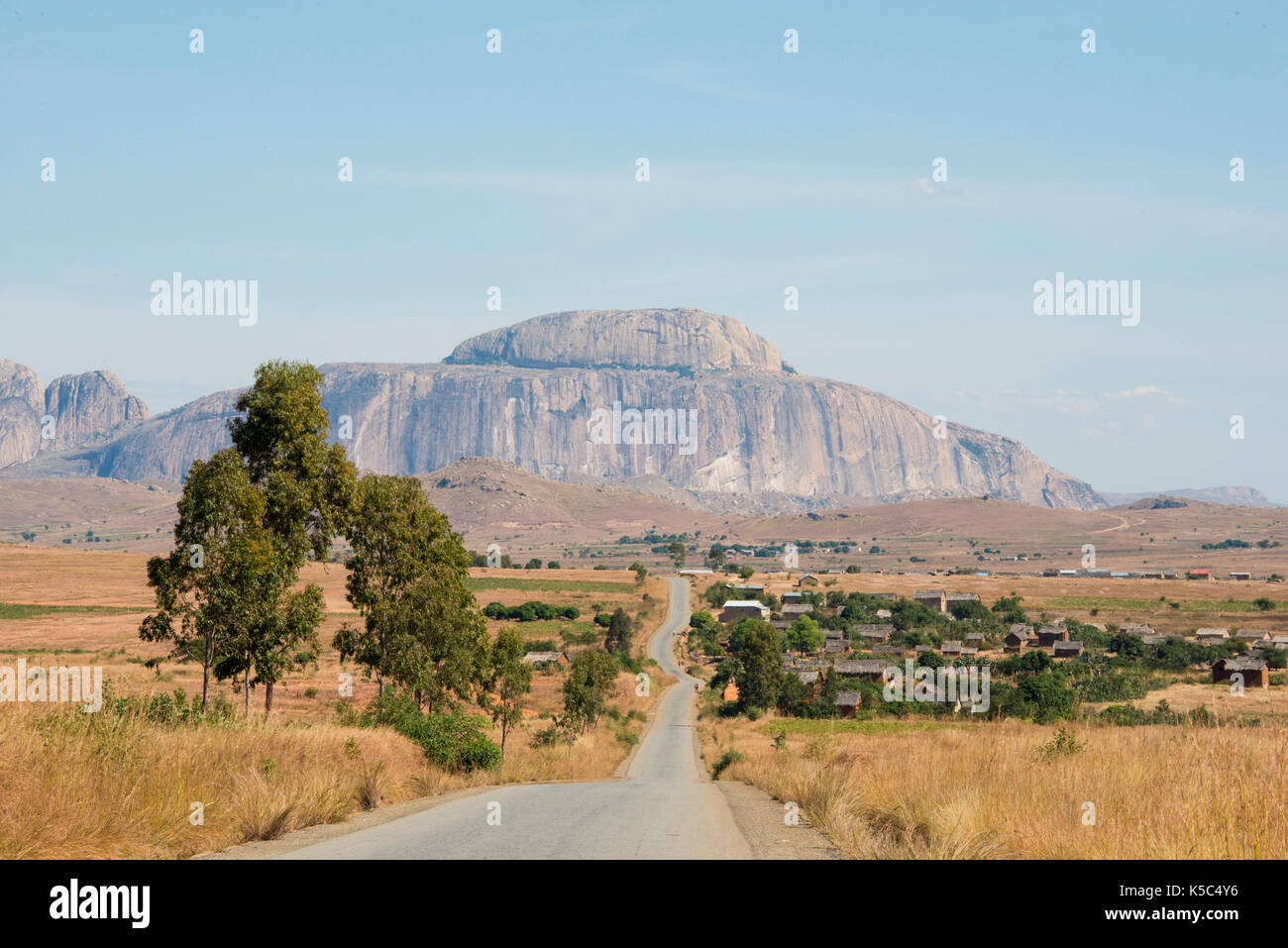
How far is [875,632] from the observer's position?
12519 centimetres

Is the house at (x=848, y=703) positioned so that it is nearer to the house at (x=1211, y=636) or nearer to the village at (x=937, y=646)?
the village at (x=937, y=646)

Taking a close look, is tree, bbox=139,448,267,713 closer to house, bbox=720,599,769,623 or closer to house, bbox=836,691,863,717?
house, bbox=836,691,863,717

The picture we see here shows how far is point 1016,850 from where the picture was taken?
10.3m

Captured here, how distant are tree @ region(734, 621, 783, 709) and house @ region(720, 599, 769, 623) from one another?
2197 inches

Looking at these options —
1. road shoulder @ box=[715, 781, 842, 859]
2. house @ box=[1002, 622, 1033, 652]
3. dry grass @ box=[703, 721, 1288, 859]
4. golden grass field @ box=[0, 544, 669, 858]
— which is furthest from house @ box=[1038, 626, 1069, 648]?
dry grass @ box=[703, 721, 1288, 859]

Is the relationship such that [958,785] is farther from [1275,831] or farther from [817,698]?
[817,698]

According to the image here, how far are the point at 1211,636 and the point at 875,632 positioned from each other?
3578cm

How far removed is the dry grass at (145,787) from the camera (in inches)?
378

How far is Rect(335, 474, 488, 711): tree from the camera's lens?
33.2 m

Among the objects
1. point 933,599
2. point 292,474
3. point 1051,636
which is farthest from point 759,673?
point 933,599
